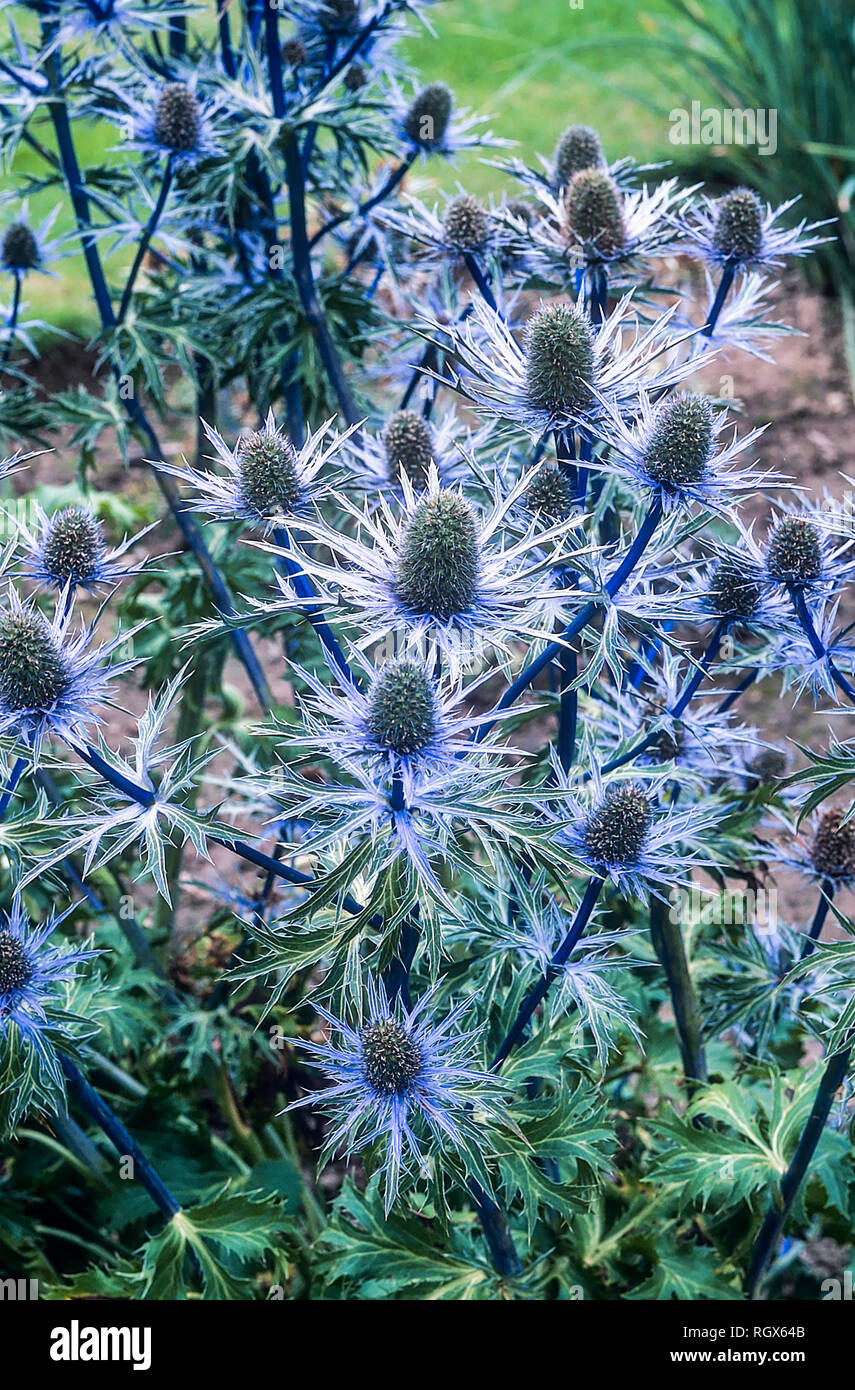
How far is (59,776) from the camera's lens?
281 cm

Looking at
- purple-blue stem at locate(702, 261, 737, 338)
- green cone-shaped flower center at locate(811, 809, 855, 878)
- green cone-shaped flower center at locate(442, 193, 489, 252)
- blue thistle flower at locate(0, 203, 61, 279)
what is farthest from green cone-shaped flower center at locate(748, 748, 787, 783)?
blue thistle flower at locate(0, 203, 61, 279)

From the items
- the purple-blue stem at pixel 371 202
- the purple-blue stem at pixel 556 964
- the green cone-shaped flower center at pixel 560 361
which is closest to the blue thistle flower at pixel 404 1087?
the purple-blue stem at pixel 556 964

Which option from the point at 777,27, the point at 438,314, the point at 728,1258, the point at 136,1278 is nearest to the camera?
the point at 136,1278

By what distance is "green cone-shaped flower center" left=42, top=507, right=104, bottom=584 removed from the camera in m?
1.79

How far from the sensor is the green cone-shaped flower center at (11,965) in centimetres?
168

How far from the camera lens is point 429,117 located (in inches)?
102

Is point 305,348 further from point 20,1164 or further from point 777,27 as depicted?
point 777,27

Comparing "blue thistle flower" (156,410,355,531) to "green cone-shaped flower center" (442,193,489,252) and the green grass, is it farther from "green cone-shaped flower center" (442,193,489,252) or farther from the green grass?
the green grass

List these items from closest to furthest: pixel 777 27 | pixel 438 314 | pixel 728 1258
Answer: pixel 728 1258, pixel 438 314, pixel 777 27

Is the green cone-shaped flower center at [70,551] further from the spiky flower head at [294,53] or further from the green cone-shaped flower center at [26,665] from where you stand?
the spiky flower head at [294,53]

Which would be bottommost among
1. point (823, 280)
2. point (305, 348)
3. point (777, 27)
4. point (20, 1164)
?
point (20, 1164)
